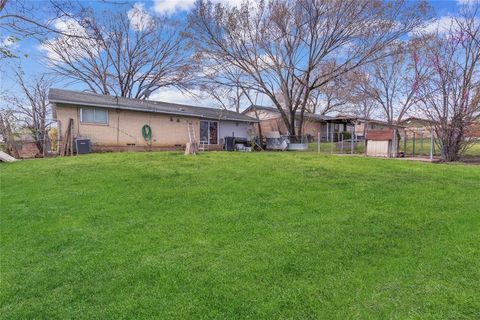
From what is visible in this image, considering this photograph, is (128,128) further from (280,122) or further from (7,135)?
(280,122)

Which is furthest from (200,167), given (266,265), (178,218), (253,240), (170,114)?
(170,114)

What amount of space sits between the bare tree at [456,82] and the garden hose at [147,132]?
12.2 meters

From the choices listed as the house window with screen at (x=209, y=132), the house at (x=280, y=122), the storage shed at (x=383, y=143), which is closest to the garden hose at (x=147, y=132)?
the house window with screen at (x=209, y=132)

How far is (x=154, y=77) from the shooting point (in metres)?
27.1

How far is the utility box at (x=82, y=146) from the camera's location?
13.2 m

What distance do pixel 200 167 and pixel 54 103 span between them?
28.9 feet

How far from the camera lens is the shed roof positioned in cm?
1166

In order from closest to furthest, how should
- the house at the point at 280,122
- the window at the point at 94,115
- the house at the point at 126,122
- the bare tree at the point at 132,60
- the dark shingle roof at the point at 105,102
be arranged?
the dark shingle roof at the point at 105,102
the house at the point at 126,122
the window at the point at 94,115
the bare tree at the point at 132,60
the house at the point at 280,122

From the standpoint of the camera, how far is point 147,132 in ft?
53.5

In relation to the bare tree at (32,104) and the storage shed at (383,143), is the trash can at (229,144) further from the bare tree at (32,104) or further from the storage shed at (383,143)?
the bare tree at (32,104)

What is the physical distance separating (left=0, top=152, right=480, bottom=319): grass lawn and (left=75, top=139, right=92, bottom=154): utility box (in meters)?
7.27

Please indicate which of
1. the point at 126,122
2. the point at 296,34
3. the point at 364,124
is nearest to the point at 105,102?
the point at 126,122

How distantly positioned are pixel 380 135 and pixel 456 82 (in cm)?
290

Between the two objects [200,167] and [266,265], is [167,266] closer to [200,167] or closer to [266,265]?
[266,265]
